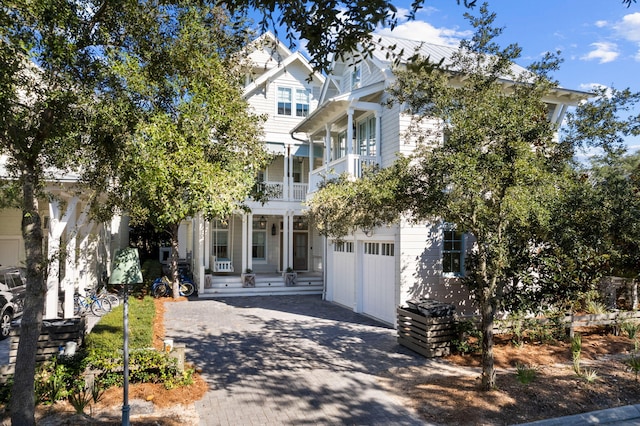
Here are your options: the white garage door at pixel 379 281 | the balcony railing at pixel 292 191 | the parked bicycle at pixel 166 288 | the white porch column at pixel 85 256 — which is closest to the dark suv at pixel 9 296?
the white porch column at pixel 85 256

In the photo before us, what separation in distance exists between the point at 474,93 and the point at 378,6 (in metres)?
4.59

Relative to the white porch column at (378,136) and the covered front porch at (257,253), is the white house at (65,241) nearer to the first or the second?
the covered front porch at (257,253)

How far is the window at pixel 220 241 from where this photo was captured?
67.4 feet

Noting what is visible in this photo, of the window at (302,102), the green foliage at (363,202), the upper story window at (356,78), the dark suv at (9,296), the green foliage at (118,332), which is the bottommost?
the green foliage at (118,332)

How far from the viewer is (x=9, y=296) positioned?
10125 millimetres

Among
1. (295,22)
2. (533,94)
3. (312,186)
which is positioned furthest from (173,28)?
(312,186)

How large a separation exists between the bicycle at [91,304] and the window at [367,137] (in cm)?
961

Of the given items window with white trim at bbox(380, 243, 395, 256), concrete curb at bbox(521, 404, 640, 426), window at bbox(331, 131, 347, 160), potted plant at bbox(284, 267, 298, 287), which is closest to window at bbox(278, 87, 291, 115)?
window at bbox(331, 131, 347, 160)

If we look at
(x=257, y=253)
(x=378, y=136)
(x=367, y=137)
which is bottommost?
(x=257, y=253)

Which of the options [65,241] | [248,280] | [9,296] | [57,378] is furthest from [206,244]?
[57,378]

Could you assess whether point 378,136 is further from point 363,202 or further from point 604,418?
point 604,418

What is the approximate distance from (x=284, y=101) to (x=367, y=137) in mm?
8031

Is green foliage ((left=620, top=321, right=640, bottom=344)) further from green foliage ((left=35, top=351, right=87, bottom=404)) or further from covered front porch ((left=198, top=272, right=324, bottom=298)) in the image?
green foliage ((left=35, top=351, right=87, bottom=404))

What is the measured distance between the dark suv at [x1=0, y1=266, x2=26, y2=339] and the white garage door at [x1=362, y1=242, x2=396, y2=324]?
361 inches
